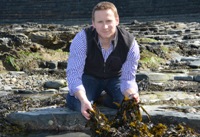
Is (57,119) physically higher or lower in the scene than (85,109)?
lower

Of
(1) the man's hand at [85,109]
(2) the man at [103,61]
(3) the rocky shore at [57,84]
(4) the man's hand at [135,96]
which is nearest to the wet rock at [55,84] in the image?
(3) the rocky shore at [57,84]

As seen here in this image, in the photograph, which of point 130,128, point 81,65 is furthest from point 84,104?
point 81,65

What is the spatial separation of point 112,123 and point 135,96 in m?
0.32

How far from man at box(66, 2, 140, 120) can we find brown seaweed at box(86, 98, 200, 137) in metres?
0.28

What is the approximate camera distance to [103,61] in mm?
3967

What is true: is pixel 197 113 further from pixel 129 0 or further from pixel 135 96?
pixel 129 0

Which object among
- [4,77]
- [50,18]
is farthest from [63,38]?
[50,18]

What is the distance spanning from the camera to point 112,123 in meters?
3.31

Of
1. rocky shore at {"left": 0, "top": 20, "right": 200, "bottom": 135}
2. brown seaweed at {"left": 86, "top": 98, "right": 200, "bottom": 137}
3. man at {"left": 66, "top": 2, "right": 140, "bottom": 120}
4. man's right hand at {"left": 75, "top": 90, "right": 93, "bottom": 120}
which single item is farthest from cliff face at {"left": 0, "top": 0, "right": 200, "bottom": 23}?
brown seaweed at {"left": 86, "top": 98, "right": 200, "bottom": 137}

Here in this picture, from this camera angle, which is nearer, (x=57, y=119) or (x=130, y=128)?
(x=130, y=128)

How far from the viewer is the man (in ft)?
12.3

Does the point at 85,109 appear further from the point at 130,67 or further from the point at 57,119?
the point at 130,67

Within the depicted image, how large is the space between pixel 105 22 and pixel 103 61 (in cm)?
36

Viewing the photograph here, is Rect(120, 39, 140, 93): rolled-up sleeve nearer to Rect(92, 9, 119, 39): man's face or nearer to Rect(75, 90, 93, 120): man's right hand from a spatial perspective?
Rect(92, 9, 119, 39): man's face
